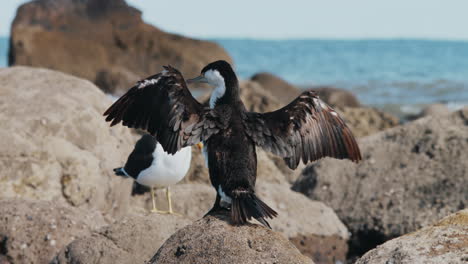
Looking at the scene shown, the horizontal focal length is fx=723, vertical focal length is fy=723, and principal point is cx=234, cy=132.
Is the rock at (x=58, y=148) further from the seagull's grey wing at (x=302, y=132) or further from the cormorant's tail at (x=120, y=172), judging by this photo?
the seagull's grey wing at (x=302, y=132)

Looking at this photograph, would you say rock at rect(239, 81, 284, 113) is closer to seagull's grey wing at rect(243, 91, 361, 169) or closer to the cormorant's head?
seagull's grey wing at rect(243, 91, 361, 169)

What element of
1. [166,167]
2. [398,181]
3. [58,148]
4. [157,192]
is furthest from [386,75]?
[166,167]

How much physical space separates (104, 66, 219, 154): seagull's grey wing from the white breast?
1.75 meters

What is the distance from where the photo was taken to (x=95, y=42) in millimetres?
28094

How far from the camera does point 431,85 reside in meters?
33.1

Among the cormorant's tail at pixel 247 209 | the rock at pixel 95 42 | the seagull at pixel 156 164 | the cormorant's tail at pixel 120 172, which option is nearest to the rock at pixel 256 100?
the cormorant's tail at pixel 120 172

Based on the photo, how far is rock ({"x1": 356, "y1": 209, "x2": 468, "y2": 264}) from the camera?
13.0 feet

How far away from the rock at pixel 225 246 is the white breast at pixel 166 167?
7.73 feet

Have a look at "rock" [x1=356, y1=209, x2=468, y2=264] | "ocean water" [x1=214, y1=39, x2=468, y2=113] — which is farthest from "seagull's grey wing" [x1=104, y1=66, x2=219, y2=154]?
"ocean water" [x1=214, y1=39, x2=468, y2=113]

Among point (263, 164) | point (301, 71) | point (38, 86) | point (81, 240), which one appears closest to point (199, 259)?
point (81, 240)

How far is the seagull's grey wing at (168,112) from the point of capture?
505cm

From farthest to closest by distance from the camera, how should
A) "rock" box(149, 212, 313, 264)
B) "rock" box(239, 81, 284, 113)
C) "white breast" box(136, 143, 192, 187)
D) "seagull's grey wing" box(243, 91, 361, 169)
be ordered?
1. "rock" box(239, 81, 284, 113)
2. "white breast" box(136, 143, 192, 187)
3. "seagull's grey wing" box(243, 91, 361, 169)
4. "rock" box(149, 212, 313, 264)

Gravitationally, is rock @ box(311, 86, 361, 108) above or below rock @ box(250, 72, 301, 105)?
above

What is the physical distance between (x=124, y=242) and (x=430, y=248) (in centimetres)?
268
